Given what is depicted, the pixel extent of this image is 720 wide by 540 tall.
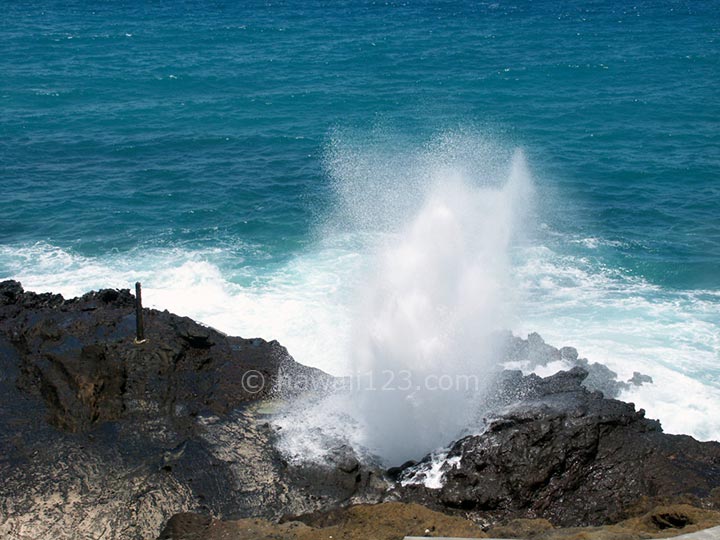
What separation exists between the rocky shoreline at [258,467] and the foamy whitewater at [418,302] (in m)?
1.24

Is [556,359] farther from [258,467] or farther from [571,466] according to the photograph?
[258,467]

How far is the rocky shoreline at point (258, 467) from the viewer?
610 inches

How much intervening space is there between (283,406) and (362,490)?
3.57 meters

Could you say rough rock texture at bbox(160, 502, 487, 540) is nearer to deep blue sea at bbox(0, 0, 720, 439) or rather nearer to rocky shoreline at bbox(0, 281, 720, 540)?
rocky shoreline at bbox(0, 281, 720, 540)

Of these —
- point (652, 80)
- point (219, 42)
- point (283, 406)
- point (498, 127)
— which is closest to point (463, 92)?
point (498, 127)

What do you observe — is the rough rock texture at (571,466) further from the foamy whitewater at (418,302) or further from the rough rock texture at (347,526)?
the foamy whitewater at (418,302)

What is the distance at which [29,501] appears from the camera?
51.7ft

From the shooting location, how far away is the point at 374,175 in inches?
1576

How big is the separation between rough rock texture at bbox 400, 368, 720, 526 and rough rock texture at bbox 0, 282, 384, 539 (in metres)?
1.99

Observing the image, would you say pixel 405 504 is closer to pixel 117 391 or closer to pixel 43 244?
pixel 117 391

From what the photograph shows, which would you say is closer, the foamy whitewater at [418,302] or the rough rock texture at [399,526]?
the rough rock texture at [399,526]

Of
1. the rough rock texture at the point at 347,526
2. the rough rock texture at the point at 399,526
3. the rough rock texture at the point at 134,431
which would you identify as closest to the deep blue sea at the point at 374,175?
the rough rock texture at the point at 134,431

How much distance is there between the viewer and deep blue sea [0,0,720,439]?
28469mm

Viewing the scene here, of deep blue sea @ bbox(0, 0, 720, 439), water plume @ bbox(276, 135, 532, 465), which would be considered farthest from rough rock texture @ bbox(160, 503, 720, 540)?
deep blue sea @ bbox(0, 0, 720, 439)
